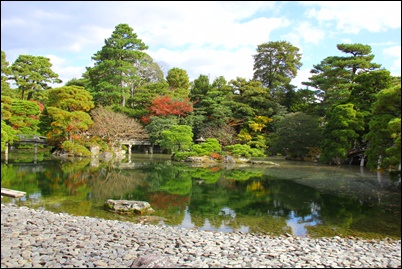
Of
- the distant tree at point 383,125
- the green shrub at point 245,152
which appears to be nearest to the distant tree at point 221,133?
the green shrub at point 245,152

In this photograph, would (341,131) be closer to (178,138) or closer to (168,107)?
(178,138)

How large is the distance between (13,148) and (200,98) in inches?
538

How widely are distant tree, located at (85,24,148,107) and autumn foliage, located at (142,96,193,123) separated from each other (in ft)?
10.3

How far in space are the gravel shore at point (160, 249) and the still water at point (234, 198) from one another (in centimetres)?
91

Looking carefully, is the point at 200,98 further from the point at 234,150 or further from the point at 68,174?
the point at 68,174

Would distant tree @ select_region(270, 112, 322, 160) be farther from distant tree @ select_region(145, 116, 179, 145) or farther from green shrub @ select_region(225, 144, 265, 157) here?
distant tree @ select_region(145, 116, 179, 145)

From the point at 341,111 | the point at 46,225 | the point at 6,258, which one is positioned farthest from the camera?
the point at 341,111

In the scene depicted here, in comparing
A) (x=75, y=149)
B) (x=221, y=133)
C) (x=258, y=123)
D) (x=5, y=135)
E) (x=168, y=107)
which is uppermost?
(x=168, y=107)

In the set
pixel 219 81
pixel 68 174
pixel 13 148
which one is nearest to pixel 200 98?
pixel 219 81

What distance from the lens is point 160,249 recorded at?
3.84 metres

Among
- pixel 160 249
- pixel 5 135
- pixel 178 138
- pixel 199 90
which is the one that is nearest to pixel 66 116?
pixel 178 138

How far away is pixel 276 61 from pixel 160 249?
24701mm

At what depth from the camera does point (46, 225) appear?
4703mm

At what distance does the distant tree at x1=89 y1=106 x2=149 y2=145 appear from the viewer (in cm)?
1950
